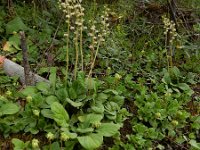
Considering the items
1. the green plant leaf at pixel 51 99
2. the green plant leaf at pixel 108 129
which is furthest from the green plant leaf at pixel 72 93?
the green plant leaf at pixel 108 129

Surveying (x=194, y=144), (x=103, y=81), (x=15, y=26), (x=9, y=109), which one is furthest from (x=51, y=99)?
(x=15, y=26)

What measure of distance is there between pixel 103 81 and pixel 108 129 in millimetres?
767

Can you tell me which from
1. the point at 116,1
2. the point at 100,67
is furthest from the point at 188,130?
the point at 116,1

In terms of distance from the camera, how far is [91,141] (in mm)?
2688

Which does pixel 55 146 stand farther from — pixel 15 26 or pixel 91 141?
pixel 15 26

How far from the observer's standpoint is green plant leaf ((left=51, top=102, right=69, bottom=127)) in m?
2.81

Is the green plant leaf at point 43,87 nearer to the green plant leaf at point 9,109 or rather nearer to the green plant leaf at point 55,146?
the green plant leaf at point 9,109

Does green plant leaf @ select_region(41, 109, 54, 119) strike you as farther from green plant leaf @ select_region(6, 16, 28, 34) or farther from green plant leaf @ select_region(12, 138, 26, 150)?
green plant leaf @ select_region(6, 16, 28, 34)

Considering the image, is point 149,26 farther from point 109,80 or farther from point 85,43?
point 109,80

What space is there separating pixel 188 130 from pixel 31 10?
2.35 m

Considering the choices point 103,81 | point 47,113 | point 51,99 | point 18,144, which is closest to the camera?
point 18,144

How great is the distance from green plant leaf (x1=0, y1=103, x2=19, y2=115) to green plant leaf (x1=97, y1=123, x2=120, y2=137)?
667 mm

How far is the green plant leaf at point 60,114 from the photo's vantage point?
9.23 ft

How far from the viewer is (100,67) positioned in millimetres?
3912
